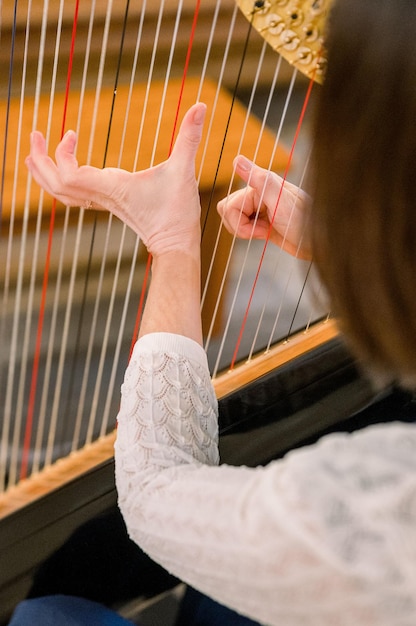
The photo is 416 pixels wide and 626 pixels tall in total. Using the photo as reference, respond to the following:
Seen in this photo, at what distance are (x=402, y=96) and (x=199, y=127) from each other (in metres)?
0.37

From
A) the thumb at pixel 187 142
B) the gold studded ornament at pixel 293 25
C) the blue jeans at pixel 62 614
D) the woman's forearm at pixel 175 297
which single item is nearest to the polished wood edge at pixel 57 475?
the blue jeans at pixel 62 614

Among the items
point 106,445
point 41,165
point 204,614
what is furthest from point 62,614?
point 41,165

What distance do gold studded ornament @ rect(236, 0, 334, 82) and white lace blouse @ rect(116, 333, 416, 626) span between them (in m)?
0.45

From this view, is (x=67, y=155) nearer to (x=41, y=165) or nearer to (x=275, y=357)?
(x=41, y=165)

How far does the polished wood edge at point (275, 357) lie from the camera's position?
48.6 inches

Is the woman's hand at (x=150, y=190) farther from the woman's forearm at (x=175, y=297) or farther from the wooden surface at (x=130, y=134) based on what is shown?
the wooden surface at (x=130, y=134)

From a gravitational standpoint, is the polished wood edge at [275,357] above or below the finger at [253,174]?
below

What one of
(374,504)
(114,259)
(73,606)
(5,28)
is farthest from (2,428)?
(374,504)

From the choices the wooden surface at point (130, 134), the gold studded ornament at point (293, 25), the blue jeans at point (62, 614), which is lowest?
the blue jeans at point (62, 614)

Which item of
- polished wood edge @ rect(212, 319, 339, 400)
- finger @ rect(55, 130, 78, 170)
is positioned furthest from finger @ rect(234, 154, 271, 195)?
polished wood edge @ rect(212, 319, 339, 400)

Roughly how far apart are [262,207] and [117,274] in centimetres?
29

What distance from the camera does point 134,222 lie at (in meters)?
0.86

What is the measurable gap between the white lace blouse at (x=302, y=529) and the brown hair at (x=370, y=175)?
0.09 meters

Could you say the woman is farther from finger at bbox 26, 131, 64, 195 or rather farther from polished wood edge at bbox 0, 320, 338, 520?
polished wood edge at bbox 0, 320, 338, 520
